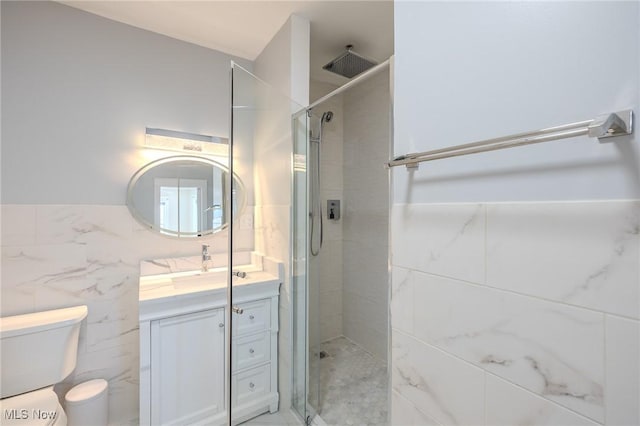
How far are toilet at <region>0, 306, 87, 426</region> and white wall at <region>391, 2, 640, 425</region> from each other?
1.57 m

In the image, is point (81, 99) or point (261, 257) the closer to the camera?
point (81, 99)

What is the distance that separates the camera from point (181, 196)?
1.88 metres

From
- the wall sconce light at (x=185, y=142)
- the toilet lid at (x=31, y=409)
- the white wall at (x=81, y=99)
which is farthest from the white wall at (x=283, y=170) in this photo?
the toilet lid at (x=31, y=409)

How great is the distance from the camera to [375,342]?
6.89 ft

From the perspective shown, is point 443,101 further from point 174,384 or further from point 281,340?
point 174,384

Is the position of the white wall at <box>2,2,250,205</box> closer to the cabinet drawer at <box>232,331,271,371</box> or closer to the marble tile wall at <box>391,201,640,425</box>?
the cabinet drawer at <box>232,331,271,371</box>

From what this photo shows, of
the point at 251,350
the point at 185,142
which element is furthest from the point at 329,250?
the point at 185,142

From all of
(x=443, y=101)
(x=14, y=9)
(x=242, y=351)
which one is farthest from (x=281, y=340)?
(x=14, y=9)

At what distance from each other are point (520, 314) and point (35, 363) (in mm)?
2034

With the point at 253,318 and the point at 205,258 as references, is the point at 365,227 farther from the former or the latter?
the point at 205,258

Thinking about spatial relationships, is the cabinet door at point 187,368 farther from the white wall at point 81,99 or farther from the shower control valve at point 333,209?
the shower control valve at point 333,209

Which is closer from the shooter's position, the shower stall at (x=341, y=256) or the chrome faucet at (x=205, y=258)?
the shower stall at (x=341, y=256)

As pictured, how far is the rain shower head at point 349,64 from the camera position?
1942 millimetres

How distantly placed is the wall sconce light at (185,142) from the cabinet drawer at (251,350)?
1.31 meters
